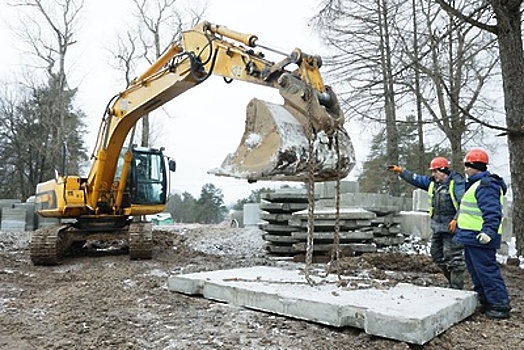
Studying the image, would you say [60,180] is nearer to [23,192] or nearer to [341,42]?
[341,42]

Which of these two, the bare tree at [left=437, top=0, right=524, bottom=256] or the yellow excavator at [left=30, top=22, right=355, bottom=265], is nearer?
the yellow excavator at [left=30, top=22, right=355, bottom=265]

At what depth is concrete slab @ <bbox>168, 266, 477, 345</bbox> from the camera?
11.5 ft

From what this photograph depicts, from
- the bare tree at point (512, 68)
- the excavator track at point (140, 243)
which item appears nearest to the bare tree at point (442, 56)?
the bare tree at point (512, 68)

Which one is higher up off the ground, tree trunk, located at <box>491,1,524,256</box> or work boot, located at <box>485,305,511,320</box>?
tree trunk, located at <box>491,1,524,256</box>

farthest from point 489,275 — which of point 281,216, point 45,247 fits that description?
point 45,247

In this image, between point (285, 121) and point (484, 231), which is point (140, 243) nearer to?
point (285, 121)

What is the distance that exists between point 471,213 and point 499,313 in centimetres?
93

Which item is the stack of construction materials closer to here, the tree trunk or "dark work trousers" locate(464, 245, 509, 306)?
the tree trunk

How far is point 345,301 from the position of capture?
396cm

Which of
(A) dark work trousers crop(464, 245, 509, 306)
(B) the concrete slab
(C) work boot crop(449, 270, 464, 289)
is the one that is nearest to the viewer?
(B) the concrete slab

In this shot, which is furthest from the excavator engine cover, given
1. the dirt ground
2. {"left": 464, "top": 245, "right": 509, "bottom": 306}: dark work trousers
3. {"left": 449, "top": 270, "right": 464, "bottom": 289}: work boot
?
{"left": 449, "top": 270, "right": 464, "bottom": 289}: work boot

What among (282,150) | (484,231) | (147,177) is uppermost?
(282,150)

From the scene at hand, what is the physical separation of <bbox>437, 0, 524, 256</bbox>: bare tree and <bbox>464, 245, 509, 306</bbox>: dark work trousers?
11.3ft

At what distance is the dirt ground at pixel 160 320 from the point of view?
360 cm
